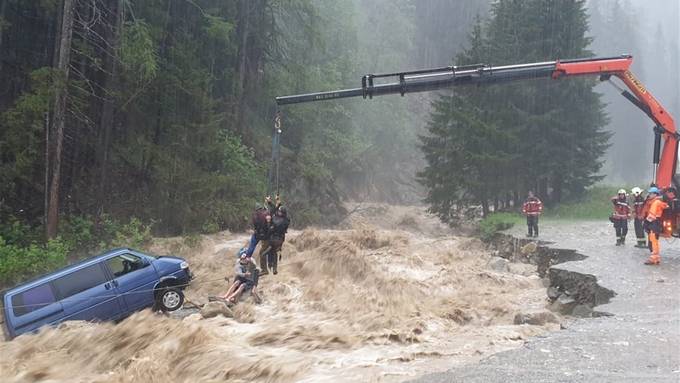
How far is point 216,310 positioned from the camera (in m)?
12.0

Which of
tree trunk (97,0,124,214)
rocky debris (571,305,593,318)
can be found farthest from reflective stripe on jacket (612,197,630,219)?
tree trunk (97,0,124,214)

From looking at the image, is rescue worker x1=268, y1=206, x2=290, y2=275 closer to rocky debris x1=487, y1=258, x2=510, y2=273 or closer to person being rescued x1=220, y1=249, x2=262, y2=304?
person being rescued x1=220, y1=249, x2=262, y2=304

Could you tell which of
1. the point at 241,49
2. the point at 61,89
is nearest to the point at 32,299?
the point at 61,89

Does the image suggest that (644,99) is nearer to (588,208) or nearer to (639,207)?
(639,207)

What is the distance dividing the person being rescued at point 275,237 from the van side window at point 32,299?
196 inches

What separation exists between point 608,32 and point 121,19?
9096 centimetres

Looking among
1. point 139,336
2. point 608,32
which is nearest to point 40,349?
point 139,336

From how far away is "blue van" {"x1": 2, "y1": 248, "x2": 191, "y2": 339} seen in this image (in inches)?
428

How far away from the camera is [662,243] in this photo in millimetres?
16547

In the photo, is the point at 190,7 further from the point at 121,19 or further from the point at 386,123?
the point at 386,123

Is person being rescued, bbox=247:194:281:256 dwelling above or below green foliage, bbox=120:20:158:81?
below

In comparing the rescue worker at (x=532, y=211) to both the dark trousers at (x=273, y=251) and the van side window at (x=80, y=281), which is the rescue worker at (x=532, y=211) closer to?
the dark trousers at (x=273, y=251)

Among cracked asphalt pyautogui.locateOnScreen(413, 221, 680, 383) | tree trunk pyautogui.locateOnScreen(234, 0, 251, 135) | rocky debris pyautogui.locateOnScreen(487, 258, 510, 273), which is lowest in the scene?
rocky debris pyautogui.locateOnScreen(487, 258, 510, 273)

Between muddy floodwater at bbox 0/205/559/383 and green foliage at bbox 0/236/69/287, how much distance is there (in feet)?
12.6
